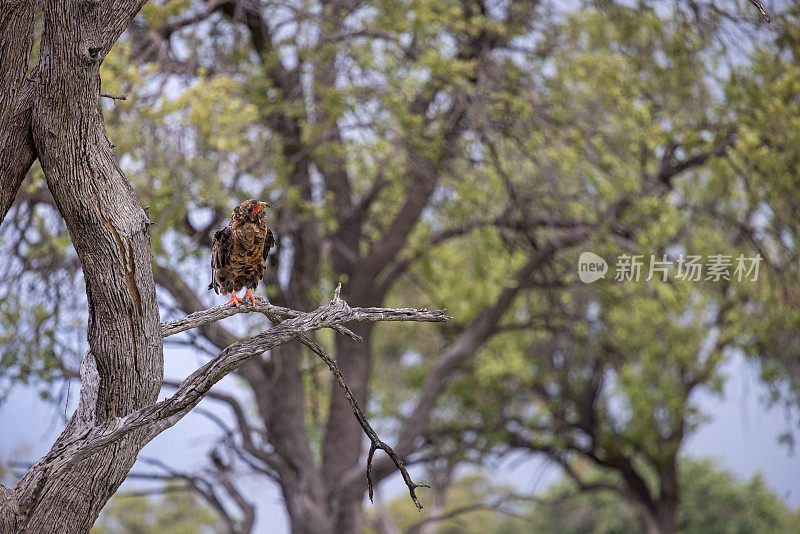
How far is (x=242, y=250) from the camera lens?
4.53 metres

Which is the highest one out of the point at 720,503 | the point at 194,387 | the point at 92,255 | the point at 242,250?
the point at 720,503

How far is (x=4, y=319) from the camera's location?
7.78 metres

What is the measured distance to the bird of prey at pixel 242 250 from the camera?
14.7 feet

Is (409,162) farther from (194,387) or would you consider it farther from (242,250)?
(194,387)

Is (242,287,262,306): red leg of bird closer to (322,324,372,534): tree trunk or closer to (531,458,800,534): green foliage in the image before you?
(322,324,372,534): tree trunk

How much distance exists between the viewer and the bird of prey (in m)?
4.48

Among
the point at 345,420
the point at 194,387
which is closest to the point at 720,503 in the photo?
the point at 345,420

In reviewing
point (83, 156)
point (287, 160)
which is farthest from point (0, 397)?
point (83, 156)

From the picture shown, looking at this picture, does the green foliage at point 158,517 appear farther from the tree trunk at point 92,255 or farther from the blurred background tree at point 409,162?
the tree trunk at point 92,255

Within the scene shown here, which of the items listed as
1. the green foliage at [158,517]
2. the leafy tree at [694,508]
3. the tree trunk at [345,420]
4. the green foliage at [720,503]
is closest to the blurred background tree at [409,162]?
the tree trunk at [345,420]

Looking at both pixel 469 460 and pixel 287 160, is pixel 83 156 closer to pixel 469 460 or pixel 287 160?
pixel 287 160

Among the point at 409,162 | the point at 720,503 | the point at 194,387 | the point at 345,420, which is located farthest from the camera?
the point at 720,503

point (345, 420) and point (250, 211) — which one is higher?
point (345, 420)

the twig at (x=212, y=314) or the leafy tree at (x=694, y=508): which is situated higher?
the leafy tree at (x=694, y=508)
